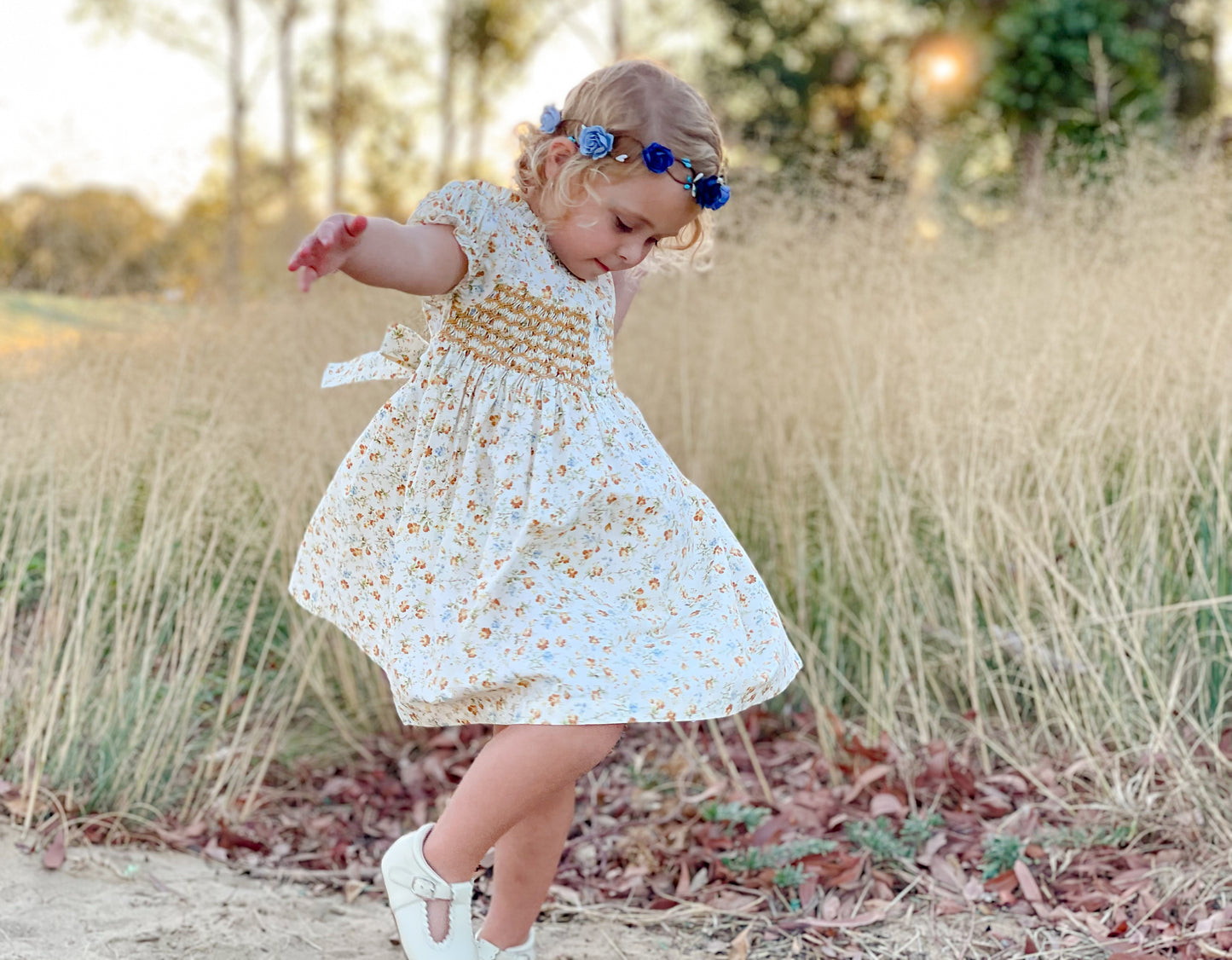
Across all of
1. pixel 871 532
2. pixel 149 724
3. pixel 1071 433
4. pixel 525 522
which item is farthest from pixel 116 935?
pixel 1071 433

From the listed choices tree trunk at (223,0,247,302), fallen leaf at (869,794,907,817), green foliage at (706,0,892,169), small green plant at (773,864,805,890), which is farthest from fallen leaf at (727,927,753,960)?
green foliage at (706,0,892,169)

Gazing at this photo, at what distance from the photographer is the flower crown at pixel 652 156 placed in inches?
65.1

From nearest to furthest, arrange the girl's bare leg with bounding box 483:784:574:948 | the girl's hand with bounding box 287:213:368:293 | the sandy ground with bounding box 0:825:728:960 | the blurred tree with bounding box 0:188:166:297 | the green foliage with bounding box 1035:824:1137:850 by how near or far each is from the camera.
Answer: the girl's hand with bounding box 287:213:368:293 < the girl's bare leg with bounding box 483:784:574:948 < the sandy ground with bounding box 0:825:728:960 < the green foliage with bounding box 1035:824:1137:850 < the blurred tree with bounding box 0:188:166:297

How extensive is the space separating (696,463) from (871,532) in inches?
20.2

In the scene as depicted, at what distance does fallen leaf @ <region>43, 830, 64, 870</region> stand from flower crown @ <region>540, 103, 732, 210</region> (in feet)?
5.24

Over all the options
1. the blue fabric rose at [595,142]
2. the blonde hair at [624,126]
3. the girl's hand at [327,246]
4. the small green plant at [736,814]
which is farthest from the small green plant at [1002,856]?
the girl's hand at [327,246]

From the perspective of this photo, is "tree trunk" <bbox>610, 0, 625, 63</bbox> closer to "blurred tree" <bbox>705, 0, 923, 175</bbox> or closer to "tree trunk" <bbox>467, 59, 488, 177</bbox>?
"blurred tree" <bbox>705, 0, 923, 175</bbox>

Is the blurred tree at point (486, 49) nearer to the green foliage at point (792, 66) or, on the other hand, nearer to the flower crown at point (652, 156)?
the green foliage at point (792, 66)

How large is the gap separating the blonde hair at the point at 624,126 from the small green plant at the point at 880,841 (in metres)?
1.34

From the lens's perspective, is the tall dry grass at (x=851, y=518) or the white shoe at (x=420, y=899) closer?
the white shoe at (x=420, y=899)

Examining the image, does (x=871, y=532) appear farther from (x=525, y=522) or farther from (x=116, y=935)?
(x=116, y=935)

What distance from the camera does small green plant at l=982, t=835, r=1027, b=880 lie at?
2.30 metres

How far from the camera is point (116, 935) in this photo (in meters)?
2.08

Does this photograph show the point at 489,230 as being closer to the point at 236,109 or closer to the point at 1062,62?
the point at 1062,62
